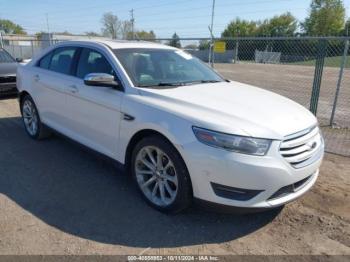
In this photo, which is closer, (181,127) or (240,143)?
(240,143)

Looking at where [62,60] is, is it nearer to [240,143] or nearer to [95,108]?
[95,108]

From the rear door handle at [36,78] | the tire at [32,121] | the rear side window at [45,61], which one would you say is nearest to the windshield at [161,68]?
the rear side window at [45,61]

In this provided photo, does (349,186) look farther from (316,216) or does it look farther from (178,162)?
(178,162)

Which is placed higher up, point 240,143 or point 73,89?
point 73,89

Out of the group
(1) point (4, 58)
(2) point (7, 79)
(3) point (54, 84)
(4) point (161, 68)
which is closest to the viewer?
(4) point (161, 68)

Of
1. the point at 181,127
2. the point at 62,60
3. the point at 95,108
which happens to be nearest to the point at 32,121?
the point at 62,60

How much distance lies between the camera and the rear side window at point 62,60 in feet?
15.1

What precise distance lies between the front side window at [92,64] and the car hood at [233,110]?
774mm

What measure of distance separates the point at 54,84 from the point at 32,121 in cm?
127

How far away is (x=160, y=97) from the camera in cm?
332

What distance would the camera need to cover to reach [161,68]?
404 cm

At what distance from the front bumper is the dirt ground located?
0.39m

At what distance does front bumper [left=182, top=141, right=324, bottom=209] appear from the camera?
8.84 feet

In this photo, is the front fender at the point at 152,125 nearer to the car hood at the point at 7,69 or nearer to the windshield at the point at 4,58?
the car hood at the point at 7,69
